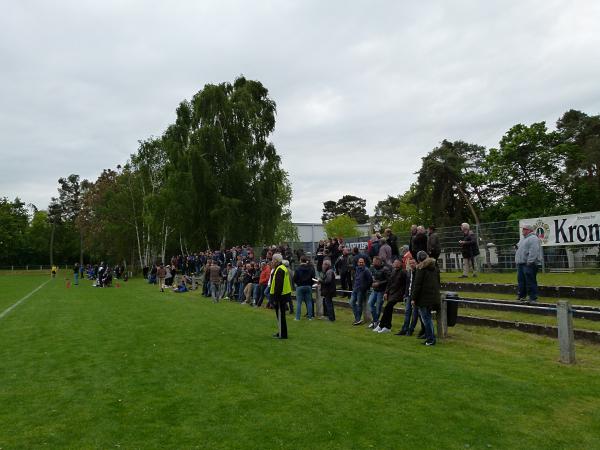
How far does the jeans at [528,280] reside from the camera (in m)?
12.2

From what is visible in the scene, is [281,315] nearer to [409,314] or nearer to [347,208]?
[409,314]

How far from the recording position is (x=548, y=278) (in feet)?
51.2

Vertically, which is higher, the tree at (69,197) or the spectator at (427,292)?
the tree at (69,197)

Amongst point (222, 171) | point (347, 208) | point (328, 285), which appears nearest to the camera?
point (328, 285)

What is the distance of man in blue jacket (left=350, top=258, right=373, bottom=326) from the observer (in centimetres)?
1413

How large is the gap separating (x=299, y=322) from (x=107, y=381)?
782 centimetres

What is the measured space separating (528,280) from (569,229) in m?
5.18

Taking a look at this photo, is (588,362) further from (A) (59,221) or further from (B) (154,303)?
(A) (59,221)

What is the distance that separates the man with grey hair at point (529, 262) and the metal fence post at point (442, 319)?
92.9 inches

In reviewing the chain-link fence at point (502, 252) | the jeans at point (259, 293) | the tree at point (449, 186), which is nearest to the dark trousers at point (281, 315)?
the jeans at point (259, 293)

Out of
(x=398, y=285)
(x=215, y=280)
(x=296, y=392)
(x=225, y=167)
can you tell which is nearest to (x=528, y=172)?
(x=225, y=167)

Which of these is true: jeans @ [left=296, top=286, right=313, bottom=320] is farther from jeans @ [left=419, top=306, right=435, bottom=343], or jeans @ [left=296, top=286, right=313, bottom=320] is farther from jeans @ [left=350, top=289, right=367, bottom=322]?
jeans @ [left=419, top=306, right=435, bottom=343]

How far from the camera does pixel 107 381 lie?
7.63 meters

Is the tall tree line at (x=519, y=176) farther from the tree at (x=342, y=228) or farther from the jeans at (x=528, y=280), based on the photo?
the tree at (x=342, y=228)
